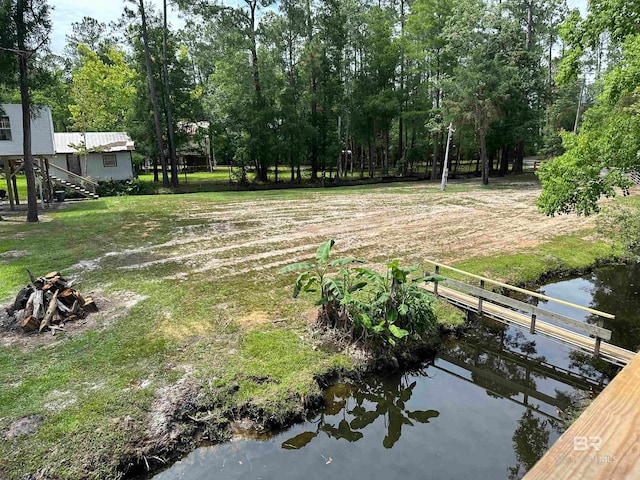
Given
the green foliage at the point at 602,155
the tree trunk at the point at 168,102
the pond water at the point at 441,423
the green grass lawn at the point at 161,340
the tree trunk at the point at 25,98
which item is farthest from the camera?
the tree trunk at the point at 168,102

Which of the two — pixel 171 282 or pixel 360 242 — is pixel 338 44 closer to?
pixel 360 242

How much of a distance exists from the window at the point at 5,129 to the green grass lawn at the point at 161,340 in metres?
5.33

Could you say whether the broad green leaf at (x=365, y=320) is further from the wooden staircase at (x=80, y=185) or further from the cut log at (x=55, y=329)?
the wooden staircase at (x=80, y=185)

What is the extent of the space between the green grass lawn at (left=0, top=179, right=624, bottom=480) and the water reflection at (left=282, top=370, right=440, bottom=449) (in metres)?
0.39

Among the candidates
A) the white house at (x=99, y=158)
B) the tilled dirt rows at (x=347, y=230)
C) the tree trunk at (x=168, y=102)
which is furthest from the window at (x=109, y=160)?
the tilled dirt rows at (x=347, y=230)

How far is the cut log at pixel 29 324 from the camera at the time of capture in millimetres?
7828

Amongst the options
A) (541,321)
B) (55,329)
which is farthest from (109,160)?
(541,321)

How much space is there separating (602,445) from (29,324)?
30.2 ft

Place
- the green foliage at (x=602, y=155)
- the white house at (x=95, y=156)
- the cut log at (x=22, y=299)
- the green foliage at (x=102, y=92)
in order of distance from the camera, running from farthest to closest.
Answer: the white house at (x=95, y=156)
the green foliage at (x=102, y=92)
the cut log at (x=22, y=299)
the green foliage at (x=602, y=155)

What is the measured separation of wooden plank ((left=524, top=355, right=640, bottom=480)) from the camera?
3.14 feet

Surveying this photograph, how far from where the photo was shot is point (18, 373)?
21.4 ft

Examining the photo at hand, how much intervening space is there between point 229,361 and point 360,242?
8496mm

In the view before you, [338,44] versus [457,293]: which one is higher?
[338,44]

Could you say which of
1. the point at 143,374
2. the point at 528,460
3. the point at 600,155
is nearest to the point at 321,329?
the point at 143,374
